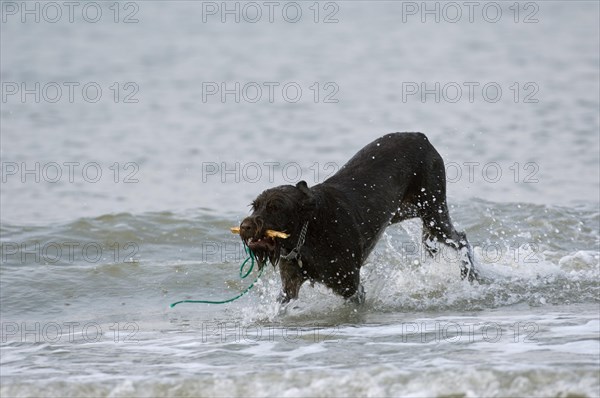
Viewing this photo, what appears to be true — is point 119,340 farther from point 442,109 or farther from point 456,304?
point 442,109

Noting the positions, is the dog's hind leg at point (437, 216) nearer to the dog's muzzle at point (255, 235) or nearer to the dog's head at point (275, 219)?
the dog's head at point (275, 219)

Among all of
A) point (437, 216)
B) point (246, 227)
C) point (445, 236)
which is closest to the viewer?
point (246, 227)

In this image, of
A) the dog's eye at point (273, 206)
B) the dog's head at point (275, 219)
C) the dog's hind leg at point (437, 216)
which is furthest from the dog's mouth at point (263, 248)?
the dog's hind leg at point (437, 216)

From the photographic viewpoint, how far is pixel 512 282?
30.9 feet

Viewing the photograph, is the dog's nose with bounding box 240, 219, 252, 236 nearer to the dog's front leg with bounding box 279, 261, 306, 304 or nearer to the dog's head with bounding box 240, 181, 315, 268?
the dog's head with bounding box 240, 181, 315, 268

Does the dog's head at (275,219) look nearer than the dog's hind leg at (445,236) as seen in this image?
Yes

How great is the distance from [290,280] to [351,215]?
0.71 metres

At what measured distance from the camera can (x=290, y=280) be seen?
27.8 ft

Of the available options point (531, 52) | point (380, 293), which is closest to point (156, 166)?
point (380, 293)

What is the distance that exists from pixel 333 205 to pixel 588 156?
8.50 meters

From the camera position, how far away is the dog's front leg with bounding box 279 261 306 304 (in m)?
8.35

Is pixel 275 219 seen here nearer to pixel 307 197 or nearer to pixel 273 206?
pixel 273 206

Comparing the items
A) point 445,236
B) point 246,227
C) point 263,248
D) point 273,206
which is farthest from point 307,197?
point 445,236

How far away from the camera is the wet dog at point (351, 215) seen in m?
7.88
